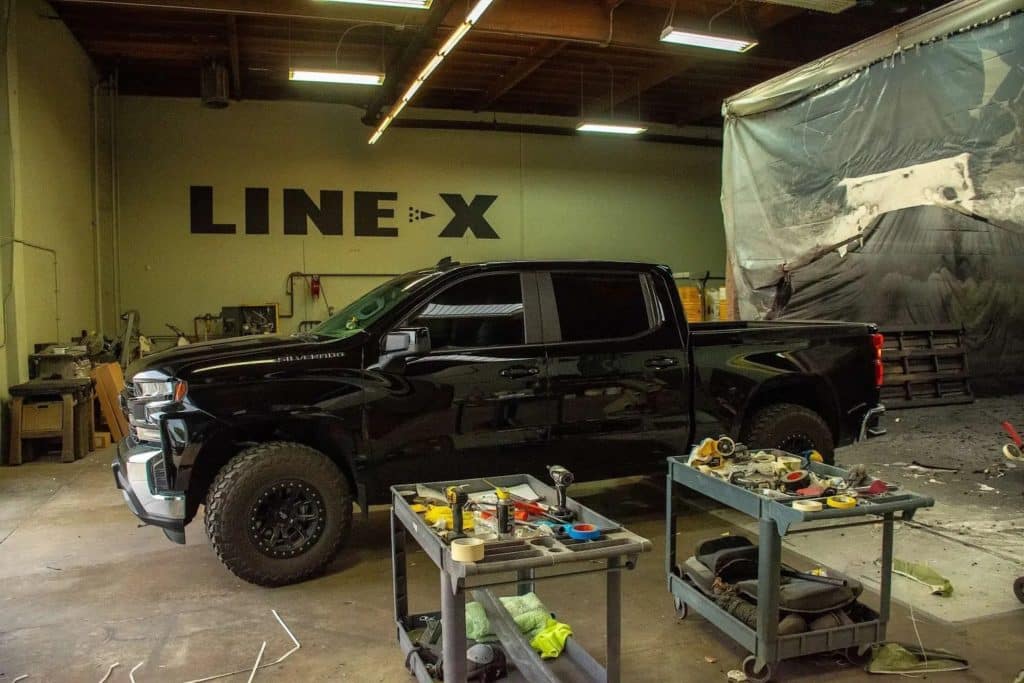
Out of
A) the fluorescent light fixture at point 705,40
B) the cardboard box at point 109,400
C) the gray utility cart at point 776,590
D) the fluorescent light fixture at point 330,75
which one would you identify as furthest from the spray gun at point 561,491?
the fluorescent light fixture at point 330,75

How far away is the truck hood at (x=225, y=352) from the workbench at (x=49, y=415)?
152 inches

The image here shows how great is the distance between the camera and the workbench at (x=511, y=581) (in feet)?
7.32

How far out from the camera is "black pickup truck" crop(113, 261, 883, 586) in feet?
12.5

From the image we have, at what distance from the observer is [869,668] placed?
295cm

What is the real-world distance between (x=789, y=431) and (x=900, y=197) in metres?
2.41

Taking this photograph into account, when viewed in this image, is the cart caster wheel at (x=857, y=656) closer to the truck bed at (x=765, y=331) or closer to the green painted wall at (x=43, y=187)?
the truck bed at (x=765, y=331)

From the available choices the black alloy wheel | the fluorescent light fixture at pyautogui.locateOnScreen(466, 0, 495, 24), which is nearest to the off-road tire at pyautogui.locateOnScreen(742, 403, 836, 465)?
the black alloy wheel

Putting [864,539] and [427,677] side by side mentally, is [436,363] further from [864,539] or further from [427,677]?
[864,539]

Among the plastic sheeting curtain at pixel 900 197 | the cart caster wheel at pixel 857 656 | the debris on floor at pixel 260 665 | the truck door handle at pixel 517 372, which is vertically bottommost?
the debris on floor at pixel 260 665

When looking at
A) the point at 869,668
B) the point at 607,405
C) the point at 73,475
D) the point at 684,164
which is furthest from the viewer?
the point at 684,164

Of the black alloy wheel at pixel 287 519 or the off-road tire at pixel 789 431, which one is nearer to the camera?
the black alloy wheel at pixel 287 519

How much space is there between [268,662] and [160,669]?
44 centimetres

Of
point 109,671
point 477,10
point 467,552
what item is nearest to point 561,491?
point 467,552

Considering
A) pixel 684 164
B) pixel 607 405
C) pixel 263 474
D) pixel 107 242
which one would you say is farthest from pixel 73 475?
pixel 684 164
